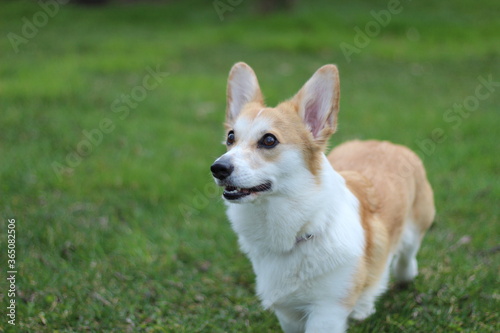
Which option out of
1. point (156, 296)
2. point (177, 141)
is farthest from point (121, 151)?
point (156, 296)

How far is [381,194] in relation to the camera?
3.39 m

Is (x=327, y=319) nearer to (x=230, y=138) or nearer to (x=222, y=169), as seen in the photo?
(x=222, y=169)

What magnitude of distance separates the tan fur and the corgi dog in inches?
0.5

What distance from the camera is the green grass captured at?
11.7ft

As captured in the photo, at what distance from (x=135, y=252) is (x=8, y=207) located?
1.32 metres

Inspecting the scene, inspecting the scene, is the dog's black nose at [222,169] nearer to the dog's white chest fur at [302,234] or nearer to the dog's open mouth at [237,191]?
the dog's open mouth at [237,191]

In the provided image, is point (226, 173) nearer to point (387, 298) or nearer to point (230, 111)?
point (230, 111)

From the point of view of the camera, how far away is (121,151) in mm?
6152

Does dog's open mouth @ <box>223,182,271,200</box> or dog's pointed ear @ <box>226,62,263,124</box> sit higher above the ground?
dog's pointed ear @ <box>226,62,263,124</box>

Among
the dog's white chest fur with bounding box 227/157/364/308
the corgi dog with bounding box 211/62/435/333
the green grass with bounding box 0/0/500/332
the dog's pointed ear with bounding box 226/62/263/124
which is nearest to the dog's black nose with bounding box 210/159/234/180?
the corgi dog with bounding box 211/62/435/333

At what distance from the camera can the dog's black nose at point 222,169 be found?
268 centimetres

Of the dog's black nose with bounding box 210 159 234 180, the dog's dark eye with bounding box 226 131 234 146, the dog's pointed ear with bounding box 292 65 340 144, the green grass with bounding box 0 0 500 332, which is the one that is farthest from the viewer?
the green grass with bounding box 0 0 500 332

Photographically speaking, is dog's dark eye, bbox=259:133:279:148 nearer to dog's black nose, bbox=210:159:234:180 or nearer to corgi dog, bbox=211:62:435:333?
corgi dog, bbox=211:62:435:333

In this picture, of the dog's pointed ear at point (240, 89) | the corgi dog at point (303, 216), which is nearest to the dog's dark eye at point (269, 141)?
the corgi dog at point (303, 216)
